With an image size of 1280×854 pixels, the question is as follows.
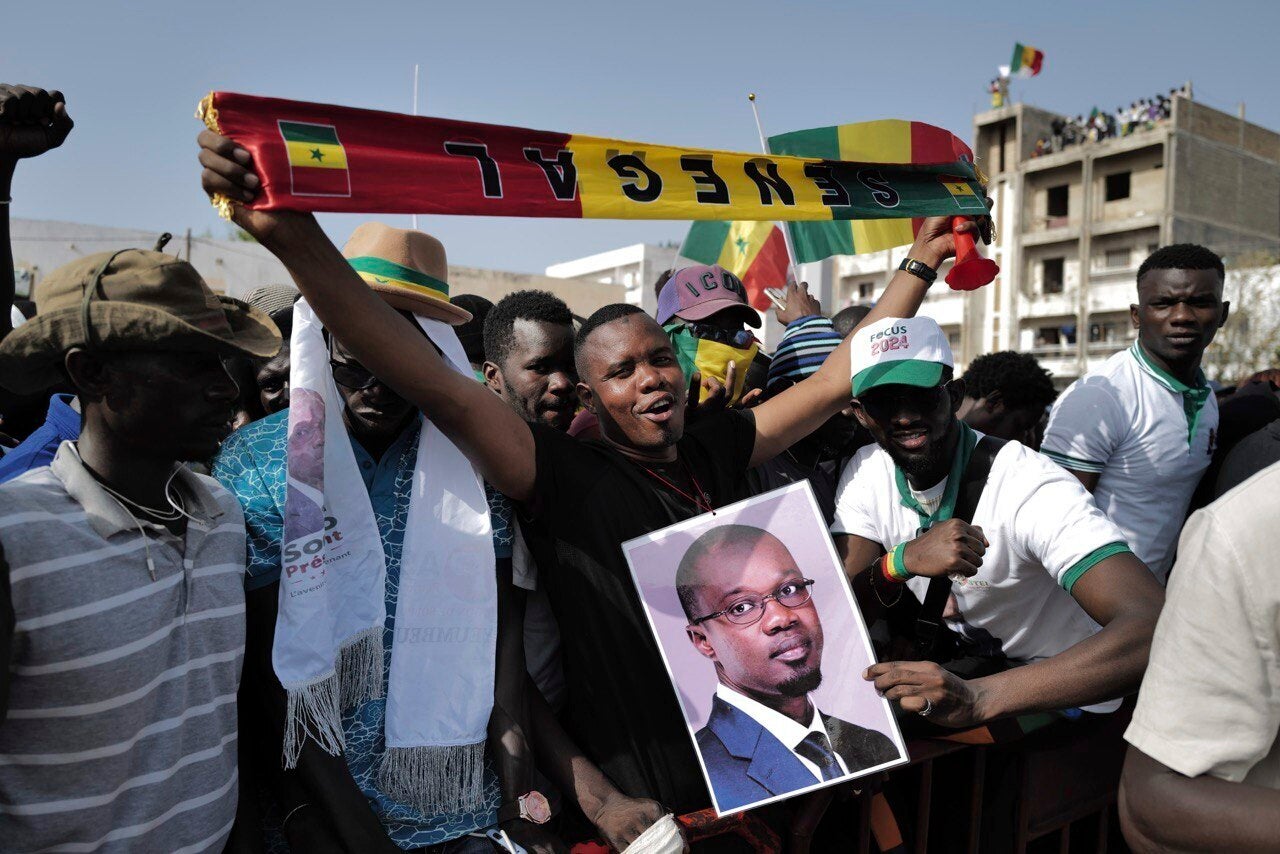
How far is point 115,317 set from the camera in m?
1.69

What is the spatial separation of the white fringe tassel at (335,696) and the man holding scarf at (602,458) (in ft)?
1.54

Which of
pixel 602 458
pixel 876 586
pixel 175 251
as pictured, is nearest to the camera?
pixel 602 458

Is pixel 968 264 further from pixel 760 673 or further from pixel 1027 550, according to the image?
pixel 760 673

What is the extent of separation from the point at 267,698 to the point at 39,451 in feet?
2.72

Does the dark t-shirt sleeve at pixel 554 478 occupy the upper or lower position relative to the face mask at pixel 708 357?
lower

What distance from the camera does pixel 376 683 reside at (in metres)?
2.16

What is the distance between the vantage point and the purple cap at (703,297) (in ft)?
12.4

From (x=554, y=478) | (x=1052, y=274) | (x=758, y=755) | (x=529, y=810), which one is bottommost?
(x=529, y=810)

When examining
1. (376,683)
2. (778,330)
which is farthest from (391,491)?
(778,330)

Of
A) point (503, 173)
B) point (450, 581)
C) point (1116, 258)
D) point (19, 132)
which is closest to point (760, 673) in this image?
point (450, 581)

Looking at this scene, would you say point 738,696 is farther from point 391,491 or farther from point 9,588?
point 9,588

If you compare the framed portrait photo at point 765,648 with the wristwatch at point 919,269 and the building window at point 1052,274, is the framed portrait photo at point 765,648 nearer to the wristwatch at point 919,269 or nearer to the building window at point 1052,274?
the wristwatch at point 919,269

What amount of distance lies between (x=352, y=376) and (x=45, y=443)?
74cm

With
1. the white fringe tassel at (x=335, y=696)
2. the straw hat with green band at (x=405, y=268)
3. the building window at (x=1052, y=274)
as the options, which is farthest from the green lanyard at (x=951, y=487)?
the building window at (x=1052, y=274)
